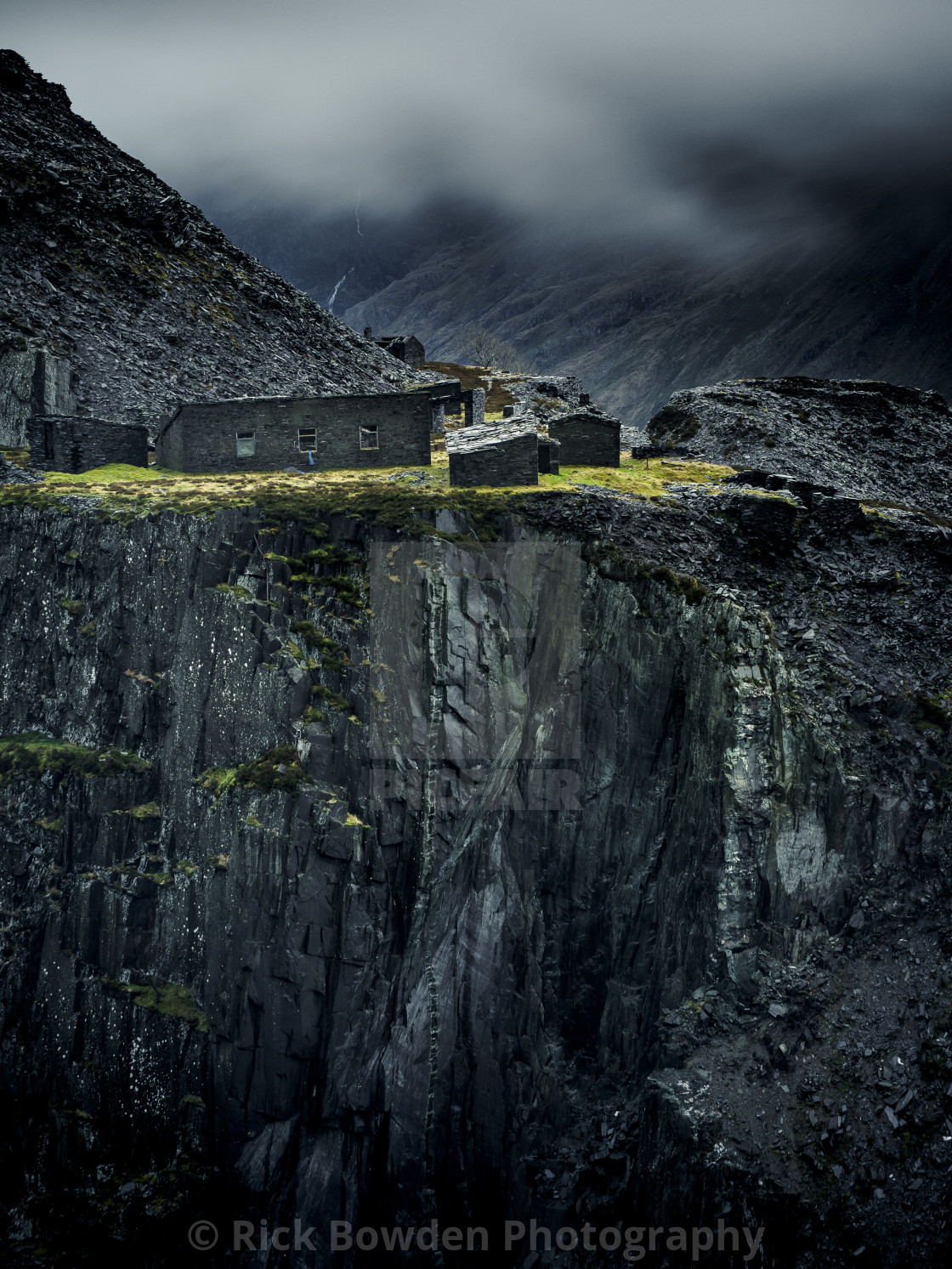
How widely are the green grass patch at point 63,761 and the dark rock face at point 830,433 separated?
37.9 m

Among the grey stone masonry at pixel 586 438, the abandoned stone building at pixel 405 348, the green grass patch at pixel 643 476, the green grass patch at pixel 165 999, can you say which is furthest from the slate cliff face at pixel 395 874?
the abandoned stone building at pixel 405 348

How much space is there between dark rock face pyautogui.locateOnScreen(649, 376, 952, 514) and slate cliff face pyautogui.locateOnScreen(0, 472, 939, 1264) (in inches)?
988

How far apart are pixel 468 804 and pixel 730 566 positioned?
12.8 m

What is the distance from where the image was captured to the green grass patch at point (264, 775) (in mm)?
27281

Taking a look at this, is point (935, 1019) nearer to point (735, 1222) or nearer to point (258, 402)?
point (735, 1222)

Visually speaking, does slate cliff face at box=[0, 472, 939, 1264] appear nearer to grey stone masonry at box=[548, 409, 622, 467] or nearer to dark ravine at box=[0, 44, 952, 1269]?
dark ravine at box=[0, 44, 952, 1269]

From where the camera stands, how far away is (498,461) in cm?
3284

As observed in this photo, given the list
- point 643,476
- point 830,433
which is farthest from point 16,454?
point 830,433

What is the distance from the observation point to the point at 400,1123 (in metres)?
27.4

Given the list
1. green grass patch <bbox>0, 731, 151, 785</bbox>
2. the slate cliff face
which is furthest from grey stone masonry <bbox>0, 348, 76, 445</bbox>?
green grass patch <bbox>0, 731, 151, 785</bbox>

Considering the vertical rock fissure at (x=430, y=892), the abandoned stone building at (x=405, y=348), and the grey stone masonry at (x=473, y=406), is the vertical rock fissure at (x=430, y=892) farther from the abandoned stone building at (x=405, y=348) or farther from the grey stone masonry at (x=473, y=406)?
the abandoned stone building at (x=405, y=348)

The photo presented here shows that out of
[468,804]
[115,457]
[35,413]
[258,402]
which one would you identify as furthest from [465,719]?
[35,413]

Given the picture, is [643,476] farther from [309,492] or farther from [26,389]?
[26,389]

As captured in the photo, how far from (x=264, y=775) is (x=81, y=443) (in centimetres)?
1824
